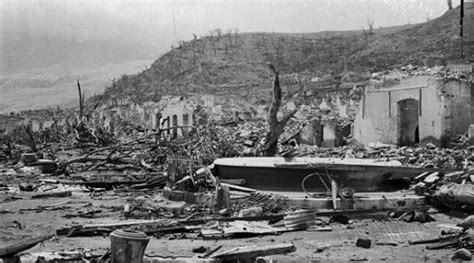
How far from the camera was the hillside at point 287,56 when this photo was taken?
2604 inches

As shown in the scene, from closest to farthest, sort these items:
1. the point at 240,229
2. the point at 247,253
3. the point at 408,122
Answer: the point at 247,253, the point at 240,229, the point at 408,122

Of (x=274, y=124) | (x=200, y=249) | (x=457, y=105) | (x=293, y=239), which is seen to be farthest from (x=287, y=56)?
(x=200, y=249)

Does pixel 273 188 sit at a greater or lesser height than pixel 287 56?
lesser

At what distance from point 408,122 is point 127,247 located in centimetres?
1535

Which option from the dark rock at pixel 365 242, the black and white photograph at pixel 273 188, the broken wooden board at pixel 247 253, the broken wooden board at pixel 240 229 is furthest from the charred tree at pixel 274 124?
the broken wooden board at pixel 247 253

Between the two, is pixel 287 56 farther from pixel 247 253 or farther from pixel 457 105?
pixel 247 253

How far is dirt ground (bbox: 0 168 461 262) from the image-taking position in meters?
6.52

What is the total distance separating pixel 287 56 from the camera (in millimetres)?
83000

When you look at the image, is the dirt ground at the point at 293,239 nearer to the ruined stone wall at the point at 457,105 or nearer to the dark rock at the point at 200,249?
the dark rock at the point at 200,249

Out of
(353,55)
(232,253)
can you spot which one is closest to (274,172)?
(232,253)

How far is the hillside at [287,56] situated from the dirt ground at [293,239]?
50.9 meters

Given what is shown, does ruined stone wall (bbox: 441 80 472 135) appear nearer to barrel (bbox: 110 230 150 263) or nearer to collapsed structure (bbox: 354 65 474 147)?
collapsed structure (bbox: 354 65 474 147)

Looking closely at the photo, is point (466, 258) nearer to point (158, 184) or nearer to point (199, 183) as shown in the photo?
point (199, 183)

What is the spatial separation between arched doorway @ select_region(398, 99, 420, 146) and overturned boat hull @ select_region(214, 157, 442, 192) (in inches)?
313
